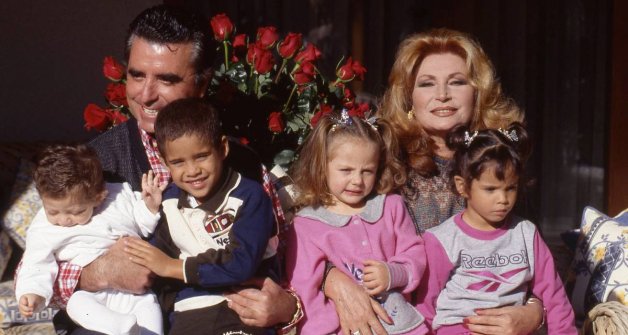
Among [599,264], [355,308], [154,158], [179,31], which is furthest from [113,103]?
[599,264]

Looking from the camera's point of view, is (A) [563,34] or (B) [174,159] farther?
(A) [563,34]

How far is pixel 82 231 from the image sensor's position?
2549 millimetres

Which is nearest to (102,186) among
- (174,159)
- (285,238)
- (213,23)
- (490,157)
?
(174,159)

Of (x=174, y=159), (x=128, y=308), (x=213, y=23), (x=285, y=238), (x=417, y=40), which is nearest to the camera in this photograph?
(x=174, y=159)

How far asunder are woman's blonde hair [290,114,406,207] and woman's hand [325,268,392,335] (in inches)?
12.1

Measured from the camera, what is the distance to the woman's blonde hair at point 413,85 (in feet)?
10.1

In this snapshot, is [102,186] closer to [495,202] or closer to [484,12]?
[495,202]

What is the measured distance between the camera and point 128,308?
101 inches

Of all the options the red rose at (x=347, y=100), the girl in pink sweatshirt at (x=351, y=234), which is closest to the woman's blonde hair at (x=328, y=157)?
the girl in pink sweatshirt at (x=351, y=234)

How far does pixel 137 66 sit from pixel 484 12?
3.57 metres

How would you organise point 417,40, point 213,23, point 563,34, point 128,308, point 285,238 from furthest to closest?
point 563,34 < point 213,23 < point 417,40 < point 285,238 < point 128,308

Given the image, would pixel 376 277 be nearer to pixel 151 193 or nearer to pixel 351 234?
pixel 351 234

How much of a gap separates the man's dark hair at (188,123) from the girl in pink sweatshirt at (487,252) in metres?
0.87

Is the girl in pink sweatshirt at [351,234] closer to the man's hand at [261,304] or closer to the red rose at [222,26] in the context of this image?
the man's hand at [261,304]
